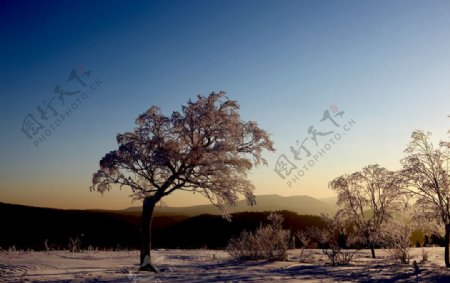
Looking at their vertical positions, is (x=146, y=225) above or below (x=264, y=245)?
above

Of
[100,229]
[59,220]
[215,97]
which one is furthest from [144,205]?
[59,220]

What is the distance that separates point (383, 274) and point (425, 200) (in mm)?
5977

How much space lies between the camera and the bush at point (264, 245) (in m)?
21.6

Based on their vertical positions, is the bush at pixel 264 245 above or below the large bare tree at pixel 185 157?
below

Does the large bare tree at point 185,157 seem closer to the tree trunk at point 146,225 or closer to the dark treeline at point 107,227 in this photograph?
the tree trunk at point 146,225

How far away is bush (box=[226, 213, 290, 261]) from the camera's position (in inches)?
852

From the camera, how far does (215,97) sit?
17859 millimetres

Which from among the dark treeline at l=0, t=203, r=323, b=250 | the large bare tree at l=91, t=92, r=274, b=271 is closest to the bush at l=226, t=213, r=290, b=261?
the large bare tree at l=91, t=92, r=274, b=271

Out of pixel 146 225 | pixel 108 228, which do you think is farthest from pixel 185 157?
pixel 108 228

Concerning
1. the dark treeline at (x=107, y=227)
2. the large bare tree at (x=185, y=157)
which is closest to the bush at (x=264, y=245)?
the large bare tree at (x=185, y=157)

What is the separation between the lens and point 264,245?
21.9 metres

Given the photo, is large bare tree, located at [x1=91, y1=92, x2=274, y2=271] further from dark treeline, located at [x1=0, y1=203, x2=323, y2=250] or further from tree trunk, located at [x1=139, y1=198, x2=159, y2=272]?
dark treeline, located at [x1=0, y1=203, x2=323, y2=250]

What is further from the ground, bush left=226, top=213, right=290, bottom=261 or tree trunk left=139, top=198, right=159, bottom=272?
tree trunk left=139, top=198, right=159, bottom=272

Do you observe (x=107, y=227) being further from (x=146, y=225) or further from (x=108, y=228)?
(x=146, y=225)
